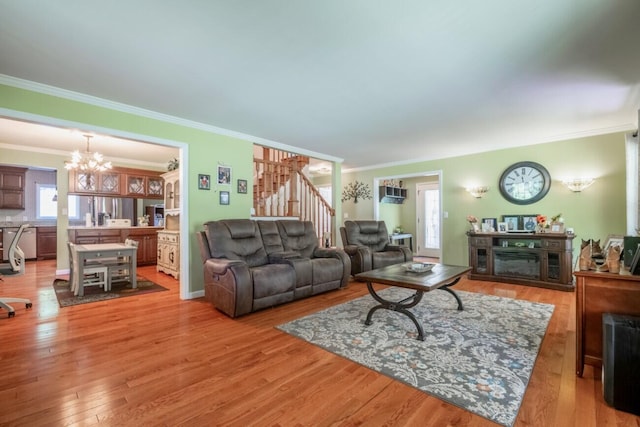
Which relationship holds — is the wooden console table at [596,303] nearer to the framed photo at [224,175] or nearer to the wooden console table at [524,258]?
the wooden console table at [524,258]

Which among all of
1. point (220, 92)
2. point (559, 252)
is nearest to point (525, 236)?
point (559, 252)

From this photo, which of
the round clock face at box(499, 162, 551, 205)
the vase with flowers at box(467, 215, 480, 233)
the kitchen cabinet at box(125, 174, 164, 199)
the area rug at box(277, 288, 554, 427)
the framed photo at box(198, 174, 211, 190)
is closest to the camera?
the area rug at box(277, 288, 554, 427)

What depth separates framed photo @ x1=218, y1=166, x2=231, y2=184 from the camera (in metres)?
4.33

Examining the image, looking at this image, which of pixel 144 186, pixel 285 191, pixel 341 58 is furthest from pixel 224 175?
pixel 144 186

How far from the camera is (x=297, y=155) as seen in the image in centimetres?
580

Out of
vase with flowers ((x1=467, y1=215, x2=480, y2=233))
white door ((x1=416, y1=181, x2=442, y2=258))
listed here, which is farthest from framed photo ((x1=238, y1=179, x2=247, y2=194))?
white door ((x1=416, y1=181, x2=442, y2=258))

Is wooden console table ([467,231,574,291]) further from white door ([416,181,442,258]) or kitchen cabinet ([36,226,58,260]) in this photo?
kitchen cabinet ([36,226,58,260])

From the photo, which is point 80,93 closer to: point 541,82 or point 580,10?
point 580,10

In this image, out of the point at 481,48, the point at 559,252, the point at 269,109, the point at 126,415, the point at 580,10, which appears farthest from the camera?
the point at 559,252

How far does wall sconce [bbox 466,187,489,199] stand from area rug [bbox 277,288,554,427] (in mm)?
2395

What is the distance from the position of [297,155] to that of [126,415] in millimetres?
4821

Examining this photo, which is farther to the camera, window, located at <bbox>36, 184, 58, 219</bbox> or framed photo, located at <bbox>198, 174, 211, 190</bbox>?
window, located at <bbox>36, 184, 58, 219</bbox>

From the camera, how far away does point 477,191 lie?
548 centimetres

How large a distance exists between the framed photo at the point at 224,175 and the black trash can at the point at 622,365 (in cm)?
424
